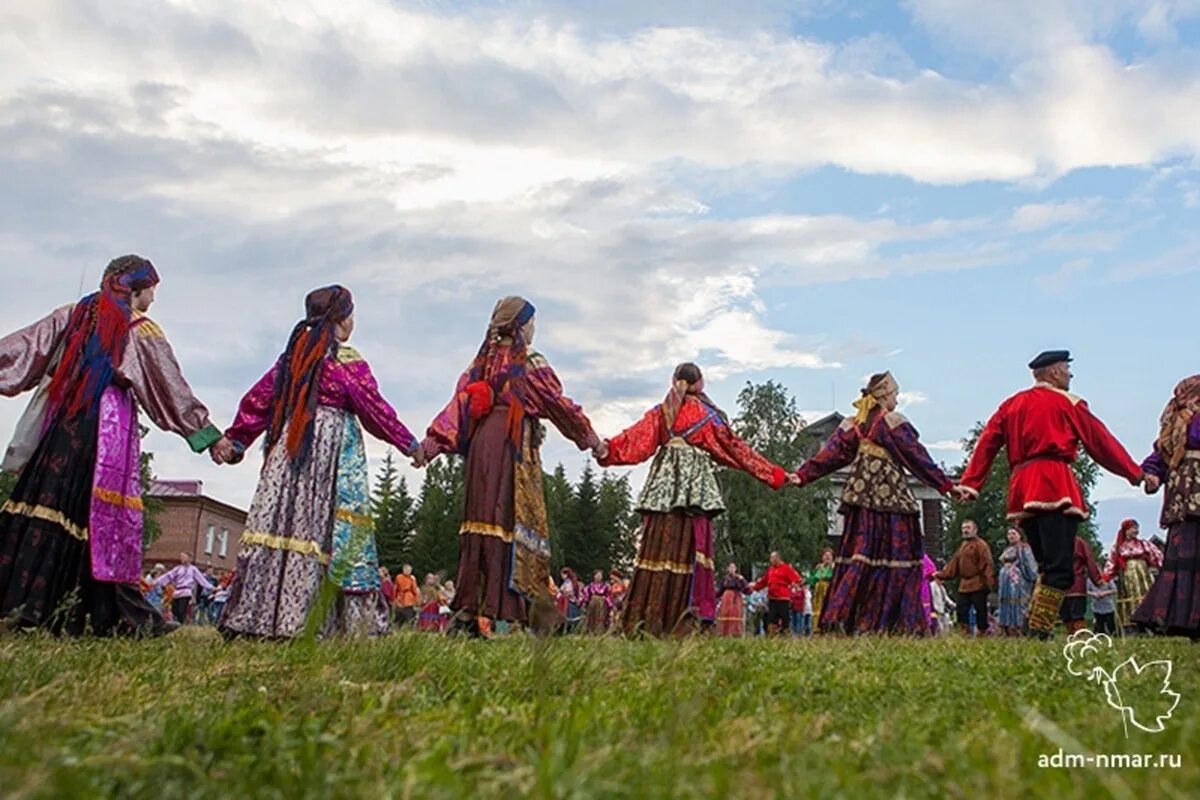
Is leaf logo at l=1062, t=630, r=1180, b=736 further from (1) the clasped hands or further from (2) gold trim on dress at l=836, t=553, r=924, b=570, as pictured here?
(1) the clasped hands

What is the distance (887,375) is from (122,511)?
6.34 meters

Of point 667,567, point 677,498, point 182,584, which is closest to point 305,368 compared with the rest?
point 677,498

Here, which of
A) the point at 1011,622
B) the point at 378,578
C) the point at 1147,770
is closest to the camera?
the point at 1147,770

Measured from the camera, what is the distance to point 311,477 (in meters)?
7.67

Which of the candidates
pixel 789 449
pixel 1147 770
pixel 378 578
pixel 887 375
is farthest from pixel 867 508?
pixel 789 449

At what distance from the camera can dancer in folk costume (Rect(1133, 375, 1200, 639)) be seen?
322 inches

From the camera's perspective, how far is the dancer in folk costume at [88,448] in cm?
697

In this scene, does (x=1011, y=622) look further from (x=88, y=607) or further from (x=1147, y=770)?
(x=1147, y=770)

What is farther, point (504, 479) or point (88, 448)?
point (504, 479)

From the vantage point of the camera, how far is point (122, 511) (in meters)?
7.28

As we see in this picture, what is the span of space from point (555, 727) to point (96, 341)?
18.7ft

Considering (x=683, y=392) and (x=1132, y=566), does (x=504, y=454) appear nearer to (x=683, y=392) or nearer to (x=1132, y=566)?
(x=683, y=392)

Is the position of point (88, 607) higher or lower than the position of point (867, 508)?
lower

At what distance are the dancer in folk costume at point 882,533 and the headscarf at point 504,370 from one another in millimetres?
2900
